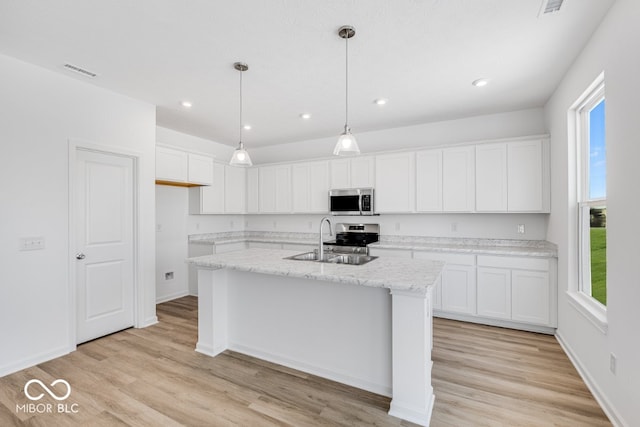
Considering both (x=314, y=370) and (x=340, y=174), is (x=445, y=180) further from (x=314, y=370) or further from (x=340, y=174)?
(x=314, y=370)

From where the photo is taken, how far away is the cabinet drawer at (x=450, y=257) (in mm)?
3674

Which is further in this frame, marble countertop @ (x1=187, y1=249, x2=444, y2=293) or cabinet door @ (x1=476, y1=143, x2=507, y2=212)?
cabinet door @ (x1=476, y1=143, x2=507, y2=212)

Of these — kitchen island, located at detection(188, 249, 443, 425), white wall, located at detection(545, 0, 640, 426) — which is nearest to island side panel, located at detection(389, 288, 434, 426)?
kitchen island, located at detection(188, 249, 443, 425)

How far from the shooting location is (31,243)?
2.68m

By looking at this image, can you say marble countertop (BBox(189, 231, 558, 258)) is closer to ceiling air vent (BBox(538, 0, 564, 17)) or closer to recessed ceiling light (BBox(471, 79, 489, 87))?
recessed ceiling light (BBox(471, 79, 489, 87))

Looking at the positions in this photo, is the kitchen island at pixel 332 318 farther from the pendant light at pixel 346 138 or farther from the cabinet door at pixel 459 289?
the cabinet door at pixel 459 289

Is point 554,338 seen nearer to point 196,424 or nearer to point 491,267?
point 491,267

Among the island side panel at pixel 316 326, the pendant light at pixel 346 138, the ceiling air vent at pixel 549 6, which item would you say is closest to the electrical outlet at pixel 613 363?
the island side panel at pixel 316 326

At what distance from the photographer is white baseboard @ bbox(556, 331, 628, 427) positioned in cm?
186

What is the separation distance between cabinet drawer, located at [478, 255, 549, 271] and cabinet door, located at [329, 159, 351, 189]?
219 cm

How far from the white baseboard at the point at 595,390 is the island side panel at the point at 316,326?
1.38 m

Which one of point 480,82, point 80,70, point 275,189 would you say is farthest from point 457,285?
point 80,70

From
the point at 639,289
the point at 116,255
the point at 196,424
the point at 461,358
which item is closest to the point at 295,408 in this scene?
the point at 196,424

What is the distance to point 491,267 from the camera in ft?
11.6
